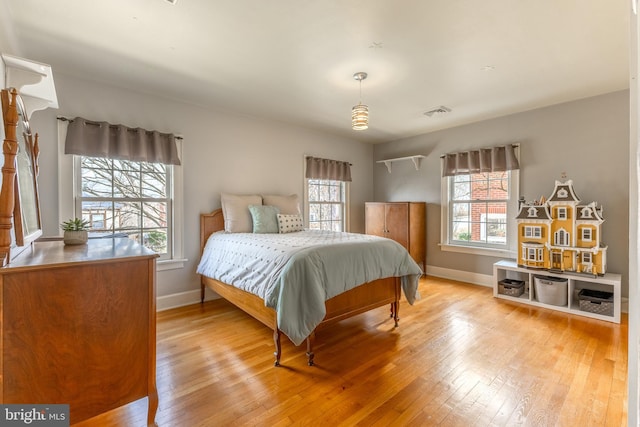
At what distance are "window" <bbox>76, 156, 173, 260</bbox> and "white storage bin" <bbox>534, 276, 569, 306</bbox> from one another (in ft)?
13.8

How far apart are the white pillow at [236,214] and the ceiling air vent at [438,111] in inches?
102

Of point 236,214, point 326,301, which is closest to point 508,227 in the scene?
point 326,301

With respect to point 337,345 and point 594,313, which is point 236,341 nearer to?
point 337,345

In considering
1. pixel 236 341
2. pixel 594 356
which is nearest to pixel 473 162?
pixel 594 356

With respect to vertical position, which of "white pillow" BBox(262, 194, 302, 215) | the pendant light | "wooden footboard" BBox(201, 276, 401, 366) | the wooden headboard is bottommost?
"wooden footboard" BBox(201, 276, 401, 366)

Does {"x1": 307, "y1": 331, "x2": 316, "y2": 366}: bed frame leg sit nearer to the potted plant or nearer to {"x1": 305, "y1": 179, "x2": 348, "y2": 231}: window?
the potted plant

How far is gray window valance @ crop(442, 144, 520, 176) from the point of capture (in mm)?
3924

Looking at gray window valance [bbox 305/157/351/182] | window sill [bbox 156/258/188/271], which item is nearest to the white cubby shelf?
gray window valance [bbox 305/157/351/182]

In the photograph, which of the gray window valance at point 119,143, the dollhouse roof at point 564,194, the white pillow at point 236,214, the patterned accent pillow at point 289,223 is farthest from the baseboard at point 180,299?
the dollhouse roof at point 564,194

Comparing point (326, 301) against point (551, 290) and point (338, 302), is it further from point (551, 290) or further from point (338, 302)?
point (551, 290)

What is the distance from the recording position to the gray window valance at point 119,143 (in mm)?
2777

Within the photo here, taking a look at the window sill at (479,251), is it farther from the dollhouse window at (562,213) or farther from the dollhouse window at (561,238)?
Answer: the dollhouse window at (562,213)

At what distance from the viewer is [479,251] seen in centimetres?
432

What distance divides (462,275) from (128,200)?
4.51 meters
